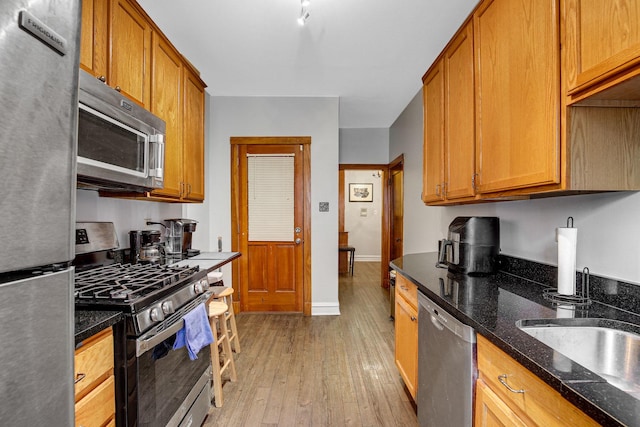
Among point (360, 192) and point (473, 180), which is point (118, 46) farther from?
point (360, 192)

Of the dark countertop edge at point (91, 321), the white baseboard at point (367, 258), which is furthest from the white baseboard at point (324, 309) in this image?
the white baseboard at point (367, 258)

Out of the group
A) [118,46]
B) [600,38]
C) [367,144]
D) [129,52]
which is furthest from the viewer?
[367,144]

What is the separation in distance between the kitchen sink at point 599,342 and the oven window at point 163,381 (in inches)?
56.8

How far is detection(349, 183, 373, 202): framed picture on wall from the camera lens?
8.16 metres

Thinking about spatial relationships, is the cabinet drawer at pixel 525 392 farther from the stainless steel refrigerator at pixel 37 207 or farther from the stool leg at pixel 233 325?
the stool leg at pixel 233 325

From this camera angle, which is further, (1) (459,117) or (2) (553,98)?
(1) (459,117)

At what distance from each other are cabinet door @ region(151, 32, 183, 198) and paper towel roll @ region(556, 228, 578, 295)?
2301 millimetres

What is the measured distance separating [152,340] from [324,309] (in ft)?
9.18

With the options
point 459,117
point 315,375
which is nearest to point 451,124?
point 459,117

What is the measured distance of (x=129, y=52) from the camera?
71.5 inches

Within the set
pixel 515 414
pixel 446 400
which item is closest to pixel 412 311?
pixel 446 400

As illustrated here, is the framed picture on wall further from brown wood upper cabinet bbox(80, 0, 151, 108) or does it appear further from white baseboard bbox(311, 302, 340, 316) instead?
brown wood upper cabinet bbox(80, 0, 151, 108)

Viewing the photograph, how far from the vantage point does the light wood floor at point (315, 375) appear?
77.7 inches

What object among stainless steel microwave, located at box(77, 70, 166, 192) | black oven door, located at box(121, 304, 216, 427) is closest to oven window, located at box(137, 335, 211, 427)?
black oven door, located at box(121, 304, 216, 427)
